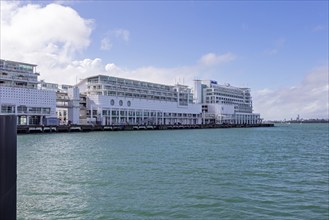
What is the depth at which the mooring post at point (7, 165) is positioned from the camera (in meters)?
3.01

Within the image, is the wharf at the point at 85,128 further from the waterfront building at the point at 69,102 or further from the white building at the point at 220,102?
the white building at the point at 220,102

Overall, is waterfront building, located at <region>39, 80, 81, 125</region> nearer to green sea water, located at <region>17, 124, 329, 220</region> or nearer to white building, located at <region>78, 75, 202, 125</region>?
white building, located at <region>78, 75, 202, 125</region>

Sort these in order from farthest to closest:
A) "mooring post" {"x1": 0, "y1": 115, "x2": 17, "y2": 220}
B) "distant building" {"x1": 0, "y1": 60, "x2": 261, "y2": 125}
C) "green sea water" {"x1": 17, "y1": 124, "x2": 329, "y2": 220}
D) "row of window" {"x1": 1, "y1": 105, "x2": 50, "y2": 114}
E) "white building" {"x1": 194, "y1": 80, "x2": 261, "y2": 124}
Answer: "white building" {"x1": 194, "y1": 80, "x2": 261, "y2": 124} → "distant building" {"x1": 0, "y1": 60, "x2": 261, "y2": 125} → "row of window" {"x1": 1, "y1": 105, "x2": 50, "y2": 114} → "green sea water" {"x1": 17, "y1": 124, "x2": 329, "y2": 220} → "mooring post" {"x1": 0, "y1": 115, "x2": 17, "y2": 220}

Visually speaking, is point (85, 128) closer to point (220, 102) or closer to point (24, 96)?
point (24, 96)

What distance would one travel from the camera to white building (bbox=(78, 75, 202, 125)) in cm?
9900

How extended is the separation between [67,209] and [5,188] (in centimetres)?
885

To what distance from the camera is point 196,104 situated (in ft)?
454

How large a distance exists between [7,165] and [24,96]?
79.3 m

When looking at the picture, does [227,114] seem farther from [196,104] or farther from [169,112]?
[169,112]

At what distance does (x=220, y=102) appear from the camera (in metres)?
146

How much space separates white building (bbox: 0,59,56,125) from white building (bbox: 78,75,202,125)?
56.6 ft

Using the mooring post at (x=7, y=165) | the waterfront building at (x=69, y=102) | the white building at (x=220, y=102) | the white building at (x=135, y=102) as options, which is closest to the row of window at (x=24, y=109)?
the waterfront building at (x=69, y=102)

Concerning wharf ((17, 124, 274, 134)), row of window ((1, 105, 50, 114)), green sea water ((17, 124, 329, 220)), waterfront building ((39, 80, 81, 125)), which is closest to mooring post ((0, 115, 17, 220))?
green sea water ((17, 124, 329, 220))

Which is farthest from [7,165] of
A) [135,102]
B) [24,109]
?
[135,102]
